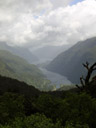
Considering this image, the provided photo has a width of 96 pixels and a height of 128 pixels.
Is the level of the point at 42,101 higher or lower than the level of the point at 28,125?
higher

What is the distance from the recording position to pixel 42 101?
1427 inches

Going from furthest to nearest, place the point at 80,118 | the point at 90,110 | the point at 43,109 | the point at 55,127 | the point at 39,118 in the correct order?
1. the point at 43,109
2. the point at 90,110
3. the point at 80,118
4. the point at 39,118
5. the point at 55,127

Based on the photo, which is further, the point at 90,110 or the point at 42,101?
the point at 42,101

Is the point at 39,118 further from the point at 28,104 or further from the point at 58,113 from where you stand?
the point at 28,104

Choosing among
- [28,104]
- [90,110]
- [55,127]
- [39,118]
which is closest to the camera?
[55,127]

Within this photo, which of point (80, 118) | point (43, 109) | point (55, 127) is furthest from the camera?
point (43, 109)

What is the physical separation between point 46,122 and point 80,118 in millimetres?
9042

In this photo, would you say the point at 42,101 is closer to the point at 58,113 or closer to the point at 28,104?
the point at 58,113

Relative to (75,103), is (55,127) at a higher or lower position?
lower

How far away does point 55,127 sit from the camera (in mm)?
22672

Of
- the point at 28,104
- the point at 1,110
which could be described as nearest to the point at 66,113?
the point at 1,110

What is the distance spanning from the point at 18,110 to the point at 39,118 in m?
12.2

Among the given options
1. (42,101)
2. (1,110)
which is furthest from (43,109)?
(1,110)

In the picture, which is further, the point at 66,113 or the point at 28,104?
the point at 28,104
